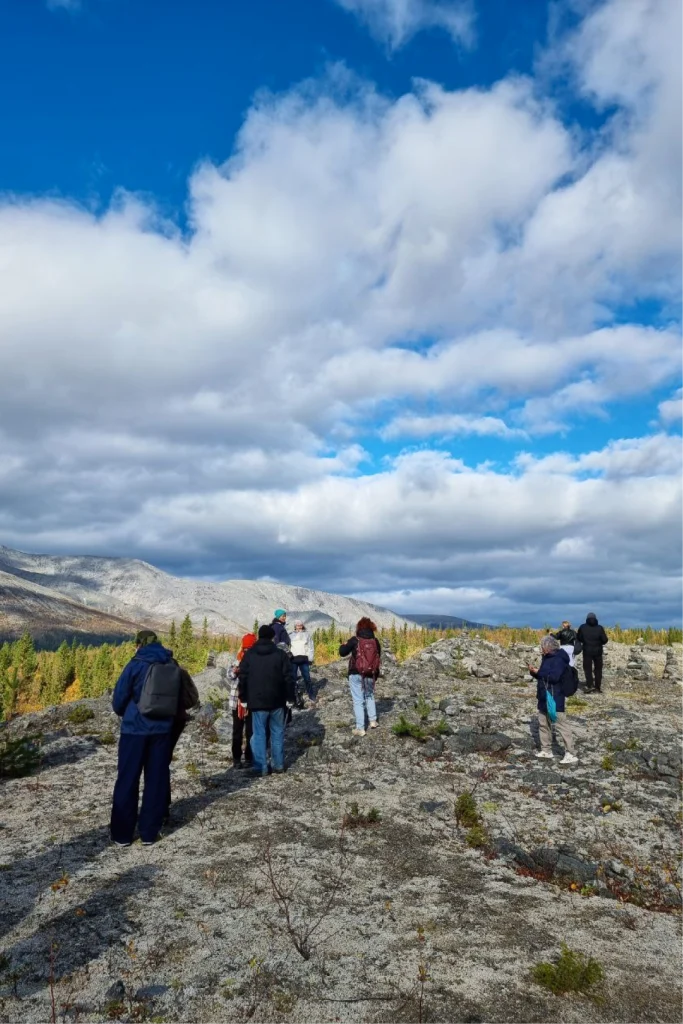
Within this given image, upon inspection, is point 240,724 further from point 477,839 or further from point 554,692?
point 554,692

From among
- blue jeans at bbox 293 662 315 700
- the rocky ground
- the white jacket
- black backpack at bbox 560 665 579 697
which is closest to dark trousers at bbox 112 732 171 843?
the rocky ground

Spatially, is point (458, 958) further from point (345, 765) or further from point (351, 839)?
point (345, 765)

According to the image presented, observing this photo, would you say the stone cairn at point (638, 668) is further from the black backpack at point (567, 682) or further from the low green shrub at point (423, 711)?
the black backpack at point (567, 682)

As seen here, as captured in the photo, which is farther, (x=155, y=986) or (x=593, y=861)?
(x=593, y=861)

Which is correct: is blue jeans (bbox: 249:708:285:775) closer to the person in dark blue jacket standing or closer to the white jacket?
the person in dark blue jacket standing

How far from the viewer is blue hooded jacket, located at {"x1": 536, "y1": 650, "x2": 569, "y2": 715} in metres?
14.7

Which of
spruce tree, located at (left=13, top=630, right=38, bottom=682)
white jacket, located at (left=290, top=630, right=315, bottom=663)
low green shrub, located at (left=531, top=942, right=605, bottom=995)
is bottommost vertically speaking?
spruce tree, located at (left=13, top=630, right=38, bottom=682)

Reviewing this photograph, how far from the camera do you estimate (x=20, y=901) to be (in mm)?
7441

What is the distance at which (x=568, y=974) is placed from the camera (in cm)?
587

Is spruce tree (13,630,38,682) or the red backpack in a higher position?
the red backpack

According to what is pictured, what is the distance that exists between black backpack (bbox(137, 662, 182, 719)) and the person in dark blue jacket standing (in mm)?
101

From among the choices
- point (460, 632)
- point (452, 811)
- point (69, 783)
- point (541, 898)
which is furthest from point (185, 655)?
point (541, 898)

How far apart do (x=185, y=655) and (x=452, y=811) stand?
5000 centimetres

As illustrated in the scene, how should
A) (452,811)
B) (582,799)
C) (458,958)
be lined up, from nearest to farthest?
1. (458,958)
2. (452,811)
3. (582,799)
